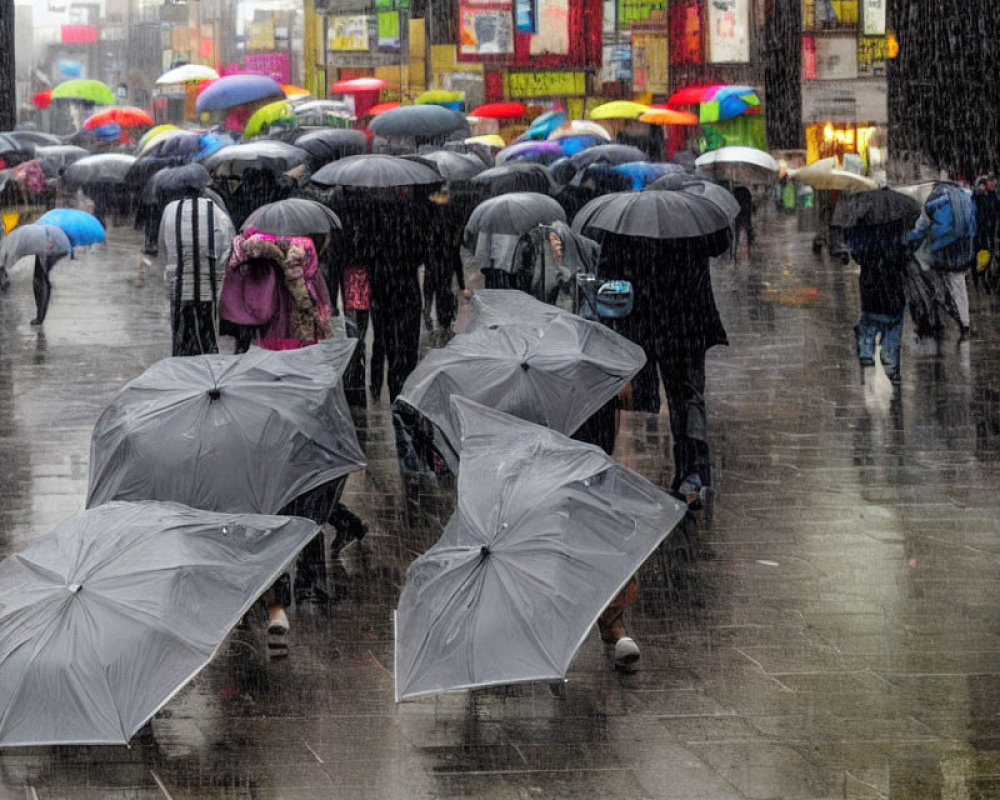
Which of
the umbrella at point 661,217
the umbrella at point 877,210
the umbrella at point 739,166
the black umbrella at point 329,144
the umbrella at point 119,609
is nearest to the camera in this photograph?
the umbrella at point 119,609

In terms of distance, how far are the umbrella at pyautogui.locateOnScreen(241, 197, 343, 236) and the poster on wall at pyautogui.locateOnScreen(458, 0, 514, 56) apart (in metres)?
33.6

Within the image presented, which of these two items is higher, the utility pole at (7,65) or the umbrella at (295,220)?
the utility pole at (7,65)

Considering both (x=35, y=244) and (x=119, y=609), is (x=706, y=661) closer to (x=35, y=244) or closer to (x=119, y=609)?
(x=119, y=609)

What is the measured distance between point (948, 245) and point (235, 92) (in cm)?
1751

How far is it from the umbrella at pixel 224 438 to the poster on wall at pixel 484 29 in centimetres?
3860

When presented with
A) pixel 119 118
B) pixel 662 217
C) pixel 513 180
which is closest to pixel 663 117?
pixel 119 118

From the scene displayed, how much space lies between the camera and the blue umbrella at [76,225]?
16.9 meters

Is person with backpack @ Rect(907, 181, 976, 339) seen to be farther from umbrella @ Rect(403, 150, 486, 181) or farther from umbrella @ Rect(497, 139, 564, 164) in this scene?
umbrella @ Rect(497, 139, 564, 164)

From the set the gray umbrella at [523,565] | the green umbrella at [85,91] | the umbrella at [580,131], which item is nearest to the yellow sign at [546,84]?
the green umbrella at [85,91]

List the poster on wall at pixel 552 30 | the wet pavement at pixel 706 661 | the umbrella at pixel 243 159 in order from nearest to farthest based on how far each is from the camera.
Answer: the wet pavement at pixel 706 661 → the umbrella at pixel 243 159 → the poster on wall at pixel 552 30

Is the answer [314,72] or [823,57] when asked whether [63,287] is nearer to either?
[823,57]

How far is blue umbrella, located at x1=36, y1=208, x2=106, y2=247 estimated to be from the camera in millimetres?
16859

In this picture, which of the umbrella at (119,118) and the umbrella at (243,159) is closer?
the umbrella at (243,159)

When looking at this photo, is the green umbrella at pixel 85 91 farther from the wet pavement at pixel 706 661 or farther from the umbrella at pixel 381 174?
the wet pavement at pixel 706 661
